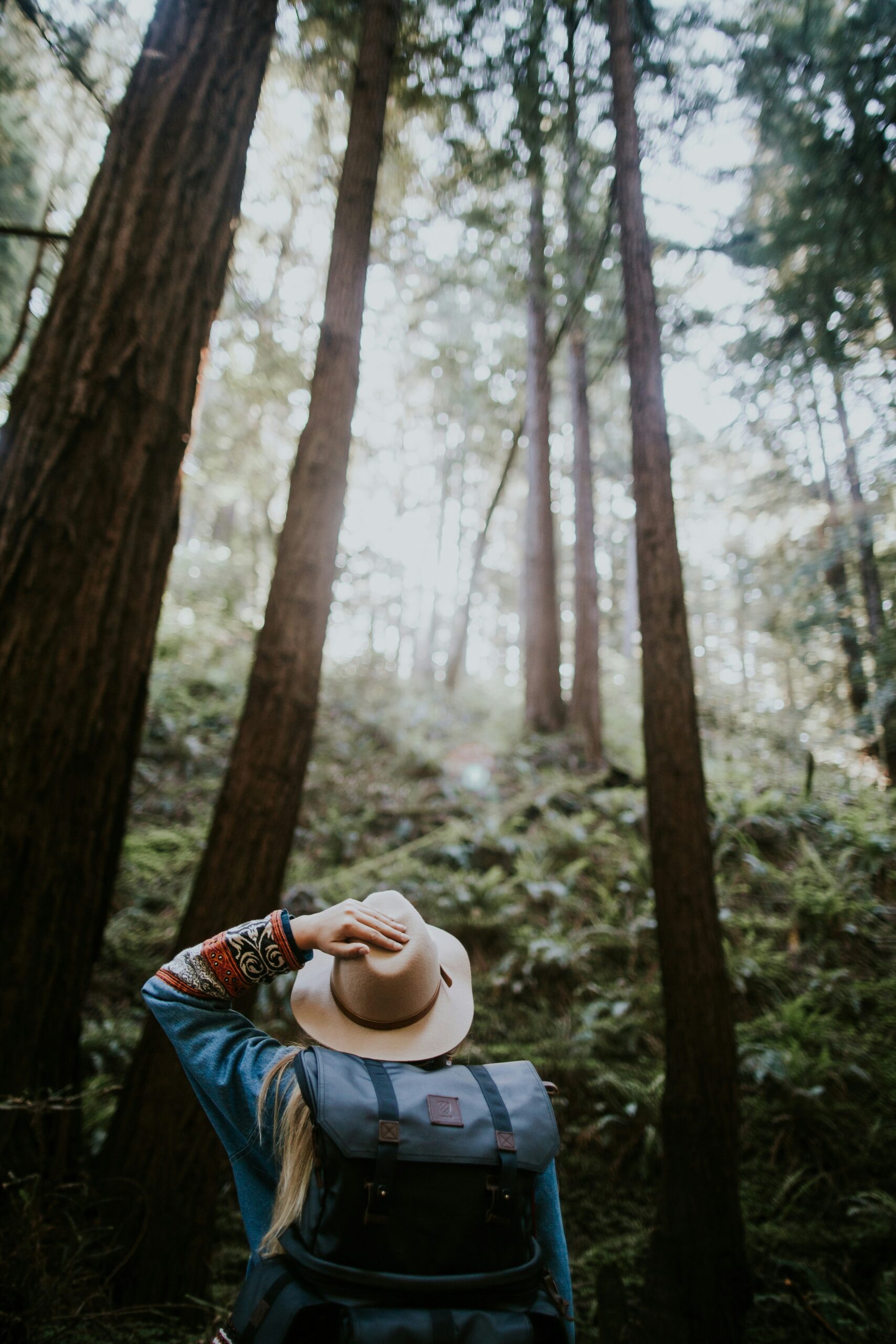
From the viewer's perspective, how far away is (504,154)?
7043 millimetres

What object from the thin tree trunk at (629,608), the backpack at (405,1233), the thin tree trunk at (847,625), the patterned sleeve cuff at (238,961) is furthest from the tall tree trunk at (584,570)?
the thin tree trunk at (629,608)

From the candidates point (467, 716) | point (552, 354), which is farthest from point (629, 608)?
point (552, 354)

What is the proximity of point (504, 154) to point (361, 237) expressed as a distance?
324cm

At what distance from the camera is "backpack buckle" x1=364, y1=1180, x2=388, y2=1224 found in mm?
1392

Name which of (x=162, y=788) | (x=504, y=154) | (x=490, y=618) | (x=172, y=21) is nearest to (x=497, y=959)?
(x=162, y=788)

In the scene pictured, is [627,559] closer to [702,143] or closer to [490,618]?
[490,618]

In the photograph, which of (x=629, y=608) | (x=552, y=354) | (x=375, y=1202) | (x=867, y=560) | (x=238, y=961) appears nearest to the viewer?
(x=375, y=1202)

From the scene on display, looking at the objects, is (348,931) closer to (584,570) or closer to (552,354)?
(552,354)

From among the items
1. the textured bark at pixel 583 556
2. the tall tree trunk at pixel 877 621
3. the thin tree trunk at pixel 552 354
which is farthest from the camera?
the textured bark at pixel 583 556

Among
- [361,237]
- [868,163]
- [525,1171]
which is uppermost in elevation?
[868,163]

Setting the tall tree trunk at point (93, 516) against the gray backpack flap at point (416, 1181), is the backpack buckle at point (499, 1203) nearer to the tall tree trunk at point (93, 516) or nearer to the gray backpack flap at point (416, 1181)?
the gray backpack flap at point (416, 1181)

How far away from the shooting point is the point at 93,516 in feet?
12.1

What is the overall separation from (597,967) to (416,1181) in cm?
486

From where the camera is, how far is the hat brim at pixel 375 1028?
5.50 feet
